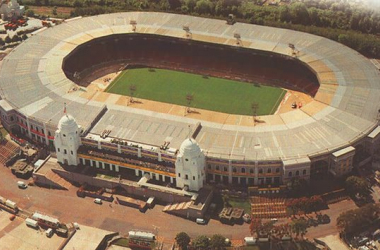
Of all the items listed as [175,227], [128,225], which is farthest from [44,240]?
[175,227]

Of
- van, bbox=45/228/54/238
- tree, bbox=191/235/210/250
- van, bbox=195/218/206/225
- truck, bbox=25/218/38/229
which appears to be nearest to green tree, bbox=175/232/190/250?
tree, bbox=191/235/210/250

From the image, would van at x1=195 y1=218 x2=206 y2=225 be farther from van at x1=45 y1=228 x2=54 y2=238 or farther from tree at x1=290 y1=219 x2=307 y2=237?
van at x1=45 y1=228 x2=54 y2=238

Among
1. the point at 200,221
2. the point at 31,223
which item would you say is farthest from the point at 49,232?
the point at 200,221

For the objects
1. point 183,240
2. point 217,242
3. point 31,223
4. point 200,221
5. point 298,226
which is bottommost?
point 31,223

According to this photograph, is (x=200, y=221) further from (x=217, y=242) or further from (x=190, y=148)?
(x=190, y=148)

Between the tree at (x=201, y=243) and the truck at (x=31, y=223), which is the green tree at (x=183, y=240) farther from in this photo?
the truck at (x=31, y=223)

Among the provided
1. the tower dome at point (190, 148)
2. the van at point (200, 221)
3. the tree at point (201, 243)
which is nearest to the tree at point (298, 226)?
the tree at point (201, 243)
